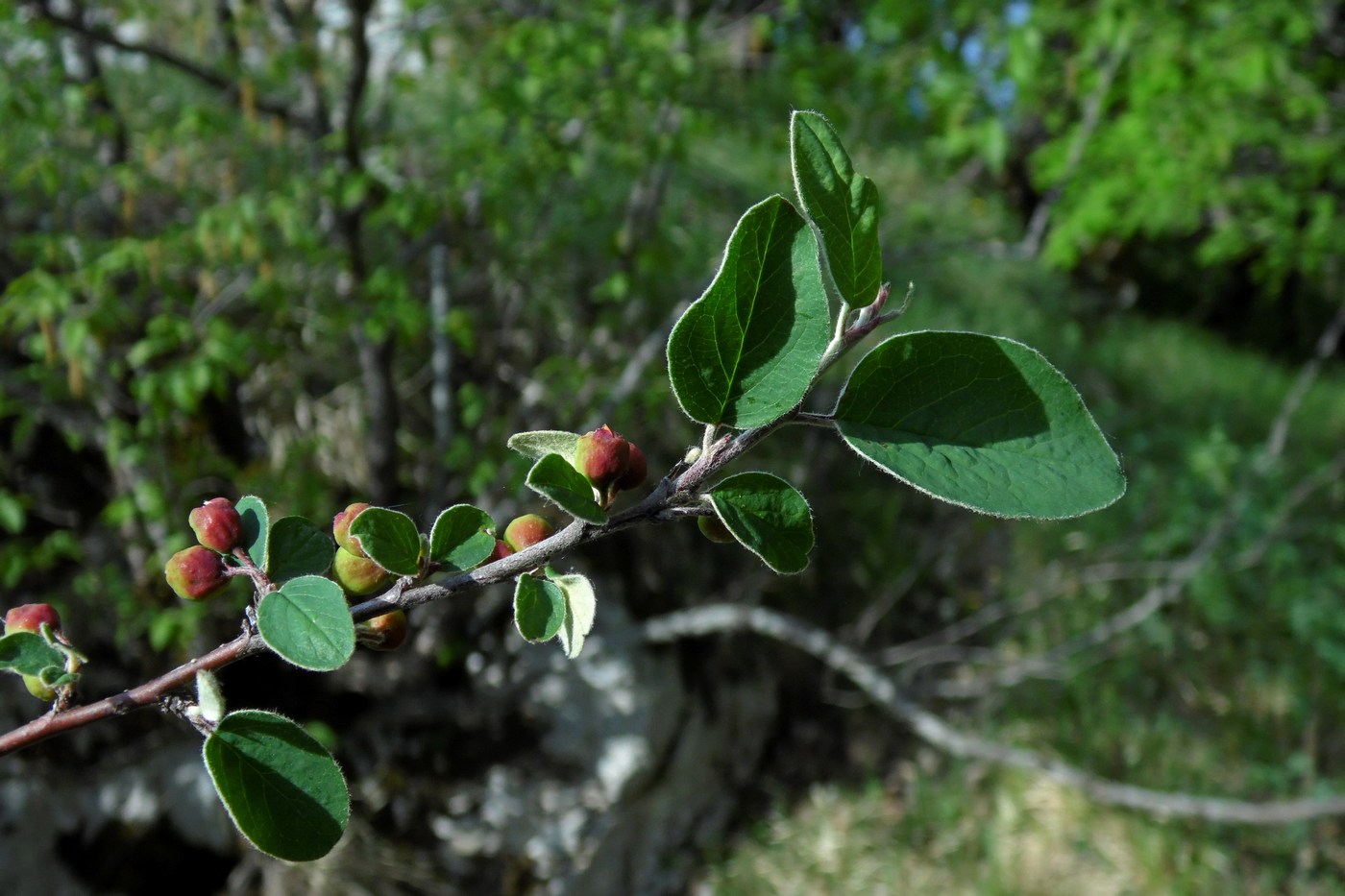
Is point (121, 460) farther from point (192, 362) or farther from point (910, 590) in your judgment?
point (910, 590)

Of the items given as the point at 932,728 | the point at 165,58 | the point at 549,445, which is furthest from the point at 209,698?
the point at 932,728

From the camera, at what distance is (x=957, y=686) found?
257cm

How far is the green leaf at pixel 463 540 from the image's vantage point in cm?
38

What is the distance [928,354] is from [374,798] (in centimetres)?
204

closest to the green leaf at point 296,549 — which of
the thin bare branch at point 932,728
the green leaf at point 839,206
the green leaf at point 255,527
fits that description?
the green leaf at point 255,527

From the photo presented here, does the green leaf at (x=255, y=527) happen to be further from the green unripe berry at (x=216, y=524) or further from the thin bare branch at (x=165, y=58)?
the thin bare branch at (x=165, y=58)

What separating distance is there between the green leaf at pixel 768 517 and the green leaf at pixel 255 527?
18 cm

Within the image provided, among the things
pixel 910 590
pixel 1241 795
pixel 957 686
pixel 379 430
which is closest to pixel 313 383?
pixel 379 430

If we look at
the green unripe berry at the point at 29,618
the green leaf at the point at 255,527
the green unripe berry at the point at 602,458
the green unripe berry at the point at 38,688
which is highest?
the green unripe berry at the point at 602,458

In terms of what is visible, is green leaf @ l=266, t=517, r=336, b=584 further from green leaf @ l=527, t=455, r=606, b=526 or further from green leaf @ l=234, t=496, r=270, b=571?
green leaf @ l=527, t=455, r=606, b=526

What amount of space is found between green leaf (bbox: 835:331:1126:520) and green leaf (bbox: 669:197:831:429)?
0.02m

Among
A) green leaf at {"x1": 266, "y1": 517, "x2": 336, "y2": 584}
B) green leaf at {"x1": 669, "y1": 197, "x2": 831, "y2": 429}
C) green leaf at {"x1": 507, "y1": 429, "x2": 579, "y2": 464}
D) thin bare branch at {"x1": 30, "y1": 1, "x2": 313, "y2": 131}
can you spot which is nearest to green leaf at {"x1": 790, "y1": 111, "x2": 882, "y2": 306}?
green leaf at {"x1": 669, "y1": 197, "x2": 831, "y2": 429}

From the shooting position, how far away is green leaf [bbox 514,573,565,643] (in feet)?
1.17

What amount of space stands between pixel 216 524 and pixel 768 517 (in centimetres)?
21
